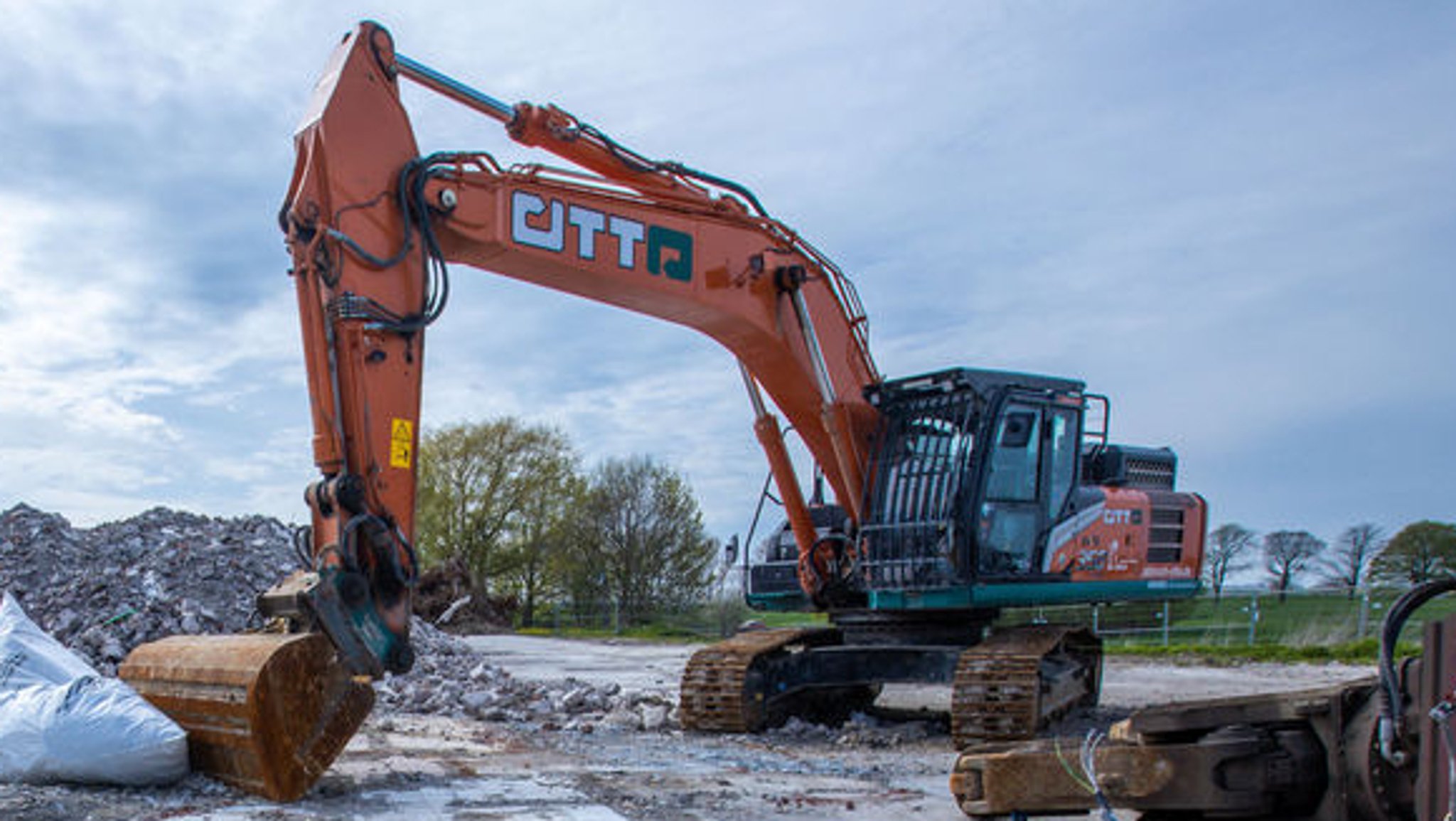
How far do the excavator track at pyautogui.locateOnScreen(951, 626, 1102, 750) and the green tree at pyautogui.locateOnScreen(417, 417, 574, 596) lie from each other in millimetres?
32662

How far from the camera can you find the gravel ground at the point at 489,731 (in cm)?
569

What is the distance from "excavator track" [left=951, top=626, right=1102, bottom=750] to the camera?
805 cm

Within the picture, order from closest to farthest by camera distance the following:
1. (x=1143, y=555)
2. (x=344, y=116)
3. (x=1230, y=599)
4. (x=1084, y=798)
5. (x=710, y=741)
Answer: (x=1084, y=798)
(x=344, y=116)
(x=710, y=741)
(x=1143, y=555)
(x=1230, y=599)

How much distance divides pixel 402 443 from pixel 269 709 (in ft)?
5.33

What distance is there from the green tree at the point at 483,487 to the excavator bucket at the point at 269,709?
34.3 m

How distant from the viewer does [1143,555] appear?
32.3 ft

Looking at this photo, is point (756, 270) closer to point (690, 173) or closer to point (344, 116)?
point (690, 173)

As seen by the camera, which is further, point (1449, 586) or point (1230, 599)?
point (1230, 599)

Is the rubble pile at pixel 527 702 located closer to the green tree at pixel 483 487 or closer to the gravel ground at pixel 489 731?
the gravel ground at pixel 489 731

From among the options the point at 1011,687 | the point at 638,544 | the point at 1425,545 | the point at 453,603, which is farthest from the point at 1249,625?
the point at 638,544

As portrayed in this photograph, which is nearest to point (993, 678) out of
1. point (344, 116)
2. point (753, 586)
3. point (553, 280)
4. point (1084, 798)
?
point (753, 586)

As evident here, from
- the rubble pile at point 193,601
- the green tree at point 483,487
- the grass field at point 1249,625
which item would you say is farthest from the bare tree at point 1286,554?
the green tree at point 483,487

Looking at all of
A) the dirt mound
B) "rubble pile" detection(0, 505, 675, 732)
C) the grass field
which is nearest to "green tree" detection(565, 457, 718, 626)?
the dirt mound

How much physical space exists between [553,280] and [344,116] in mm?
1711
